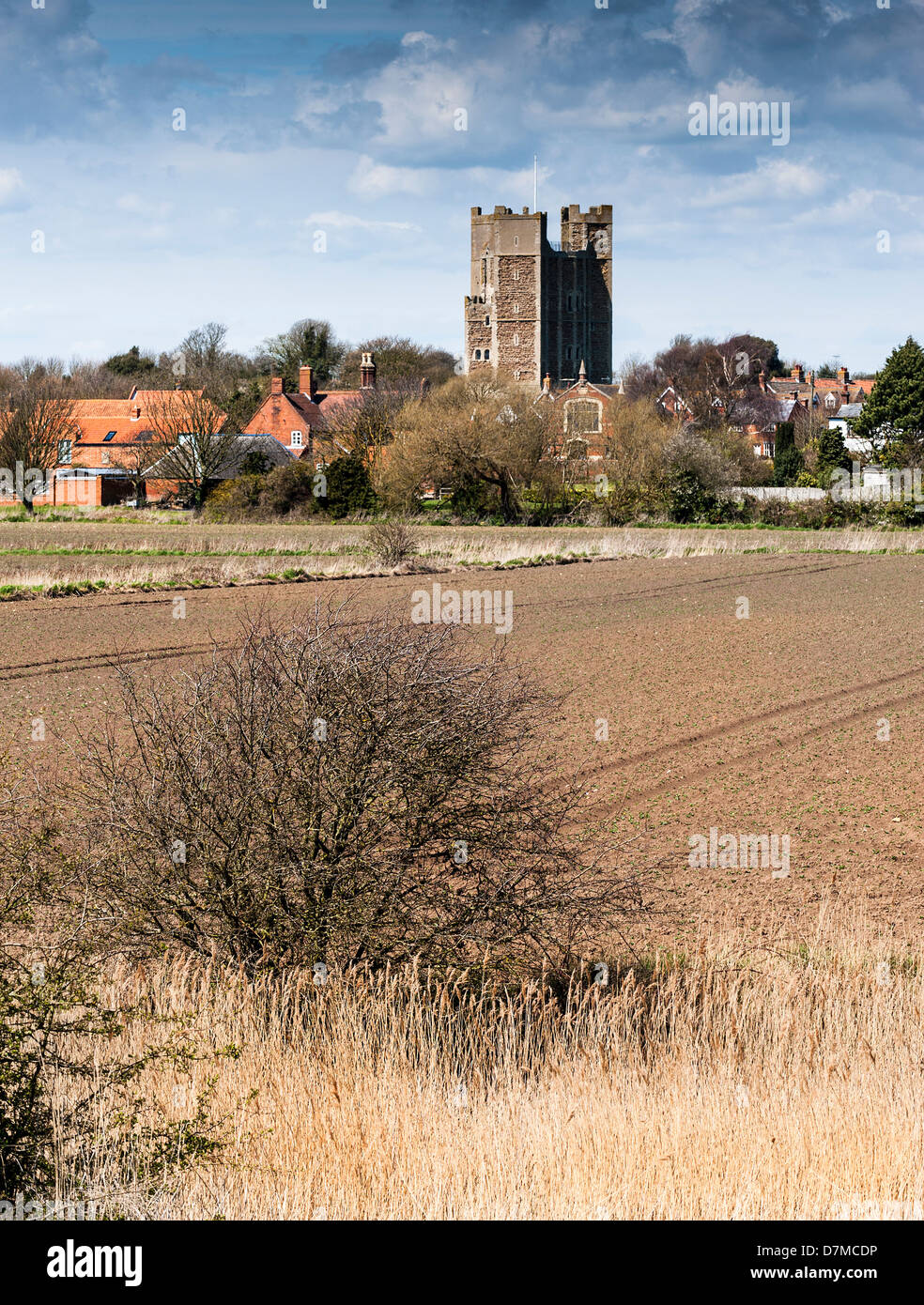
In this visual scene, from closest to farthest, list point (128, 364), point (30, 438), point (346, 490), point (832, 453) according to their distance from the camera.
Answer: point (346, 490) < point (30, 438) < point (832, 453) < point (128, 364)

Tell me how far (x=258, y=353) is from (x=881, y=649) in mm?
85185

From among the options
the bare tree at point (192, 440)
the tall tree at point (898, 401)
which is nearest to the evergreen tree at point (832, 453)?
the tall tree at point (898, 401)

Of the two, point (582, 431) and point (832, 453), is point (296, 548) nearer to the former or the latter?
point (582, 431)

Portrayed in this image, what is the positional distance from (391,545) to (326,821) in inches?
1186

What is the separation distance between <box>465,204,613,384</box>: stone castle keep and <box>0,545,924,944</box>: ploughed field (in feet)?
256

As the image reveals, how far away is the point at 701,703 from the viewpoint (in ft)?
56.9

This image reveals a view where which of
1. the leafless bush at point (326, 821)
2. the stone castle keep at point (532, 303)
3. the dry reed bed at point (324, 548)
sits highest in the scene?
the stone castle keep at point (532, 303)

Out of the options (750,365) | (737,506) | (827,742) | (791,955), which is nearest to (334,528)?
(737,506)

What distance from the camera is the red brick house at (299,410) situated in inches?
3157

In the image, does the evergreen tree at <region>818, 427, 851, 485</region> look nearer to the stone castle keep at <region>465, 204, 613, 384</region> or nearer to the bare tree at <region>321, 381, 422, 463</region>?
the bare tree at <region>321, 381, 422, 463</region>

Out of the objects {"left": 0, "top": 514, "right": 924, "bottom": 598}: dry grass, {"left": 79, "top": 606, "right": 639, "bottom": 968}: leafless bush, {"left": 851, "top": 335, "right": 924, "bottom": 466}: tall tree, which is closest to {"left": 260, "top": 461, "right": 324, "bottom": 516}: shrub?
{"left": 0, "top": 514, "right": 924, "bottom": 598}: dry grass

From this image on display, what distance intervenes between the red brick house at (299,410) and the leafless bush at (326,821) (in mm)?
71611

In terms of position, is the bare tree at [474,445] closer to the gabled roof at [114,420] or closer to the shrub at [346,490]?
the shrub at [346,490]

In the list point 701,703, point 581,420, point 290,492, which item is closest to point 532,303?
point 581,420
